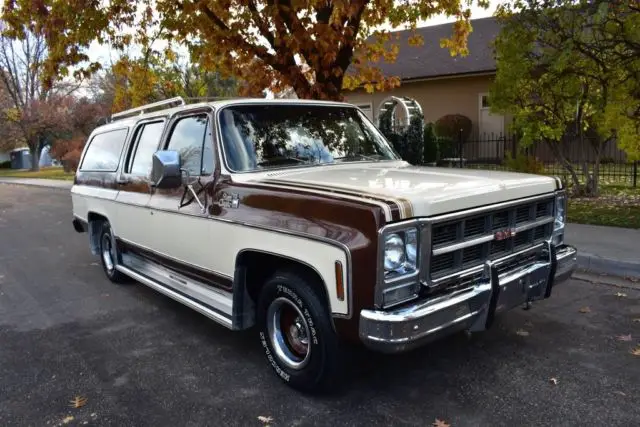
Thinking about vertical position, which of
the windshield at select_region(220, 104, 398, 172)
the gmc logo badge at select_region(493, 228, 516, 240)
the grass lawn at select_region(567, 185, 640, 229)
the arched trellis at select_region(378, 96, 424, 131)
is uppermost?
the arched trellis at select_region(378, 96, 424, 131)

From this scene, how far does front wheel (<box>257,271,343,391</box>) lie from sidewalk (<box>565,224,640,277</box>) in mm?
4458

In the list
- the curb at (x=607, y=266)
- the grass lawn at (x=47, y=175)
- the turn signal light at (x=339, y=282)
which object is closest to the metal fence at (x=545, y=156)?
the curb at (x=607, y=266)

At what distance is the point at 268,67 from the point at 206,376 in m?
8.05

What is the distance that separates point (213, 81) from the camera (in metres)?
27.4

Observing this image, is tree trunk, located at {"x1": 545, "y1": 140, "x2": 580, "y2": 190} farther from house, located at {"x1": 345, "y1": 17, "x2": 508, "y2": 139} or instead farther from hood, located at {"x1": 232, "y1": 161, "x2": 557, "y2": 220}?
house, located at {"x1": 345, "y1": 17, "x2": 508, "y2": 139}

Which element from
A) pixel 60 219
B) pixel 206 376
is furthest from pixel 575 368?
pixel 60 219

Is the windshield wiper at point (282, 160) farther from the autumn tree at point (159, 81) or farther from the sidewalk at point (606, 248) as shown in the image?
the autumn tree at point (159, 81)

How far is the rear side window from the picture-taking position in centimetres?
612

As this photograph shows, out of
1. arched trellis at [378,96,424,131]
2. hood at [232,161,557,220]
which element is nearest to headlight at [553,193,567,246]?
hood at [232,161,557,220]

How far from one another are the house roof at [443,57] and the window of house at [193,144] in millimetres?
16326

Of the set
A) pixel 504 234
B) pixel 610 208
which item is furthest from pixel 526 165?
pixel 504 234

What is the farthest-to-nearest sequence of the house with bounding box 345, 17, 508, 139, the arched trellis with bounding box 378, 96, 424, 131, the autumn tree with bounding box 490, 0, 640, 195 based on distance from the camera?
the house with bounding box 345, 17, 508, 139, the arched trellis with bounding box 378, 96, 424, 131, the autumn tree with bounding box 490, 0, 640, 195

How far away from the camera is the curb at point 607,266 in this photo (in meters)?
6.25

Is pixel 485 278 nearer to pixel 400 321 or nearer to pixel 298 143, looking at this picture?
pixel 400 321
